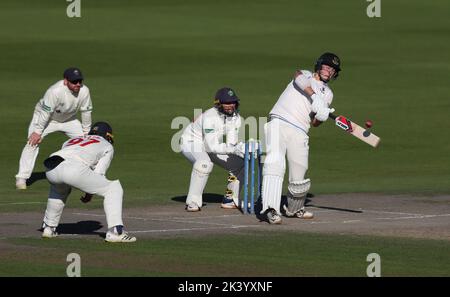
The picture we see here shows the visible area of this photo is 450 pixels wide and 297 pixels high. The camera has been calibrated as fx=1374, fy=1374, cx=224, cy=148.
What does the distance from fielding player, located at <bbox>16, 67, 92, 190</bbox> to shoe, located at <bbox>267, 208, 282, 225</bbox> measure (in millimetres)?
5035

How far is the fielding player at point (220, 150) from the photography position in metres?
19.1

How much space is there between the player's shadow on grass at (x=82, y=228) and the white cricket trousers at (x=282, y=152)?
220cm

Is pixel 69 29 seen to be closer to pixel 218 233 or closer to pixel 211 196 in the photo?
pixel 211 196

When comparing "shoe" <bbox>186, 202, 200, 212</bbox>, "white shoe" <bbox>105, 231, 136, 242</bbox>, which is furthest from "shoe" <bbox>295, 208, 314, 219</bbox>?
"white shoe" <bbox>105, 231, 136, 242</bbox>

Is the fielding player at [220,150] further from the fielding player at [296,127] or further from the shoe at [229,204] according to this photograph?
the fielding player at [296,127]

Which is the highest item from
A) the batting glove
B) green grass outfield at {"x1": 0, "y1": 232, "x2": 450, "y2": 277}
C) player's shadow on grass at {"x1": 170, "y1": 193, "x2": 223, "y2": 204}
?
the batting glove

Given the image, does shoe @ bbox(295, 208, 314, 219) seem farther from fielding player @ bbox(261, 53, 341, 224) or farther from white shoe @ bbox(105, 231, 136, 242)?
white shoe @ bbox(105, 231, 136, 242)

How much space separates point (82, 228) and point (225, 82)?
19438 mm

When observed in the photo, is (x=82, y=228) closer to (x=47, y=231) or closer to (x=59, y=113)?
(x=47, y=231)

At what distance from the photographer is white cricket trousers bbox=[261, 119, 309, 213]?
18.0 meters

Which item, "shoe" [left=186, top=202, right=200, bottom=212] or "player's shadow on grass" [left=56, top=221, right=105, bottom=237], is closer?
"player's shadow on grass" [left=56, top=221, right=105, bottom=237]

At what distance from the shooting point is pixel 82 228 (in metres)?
17.3

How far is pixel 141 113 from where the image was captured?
31.6m
